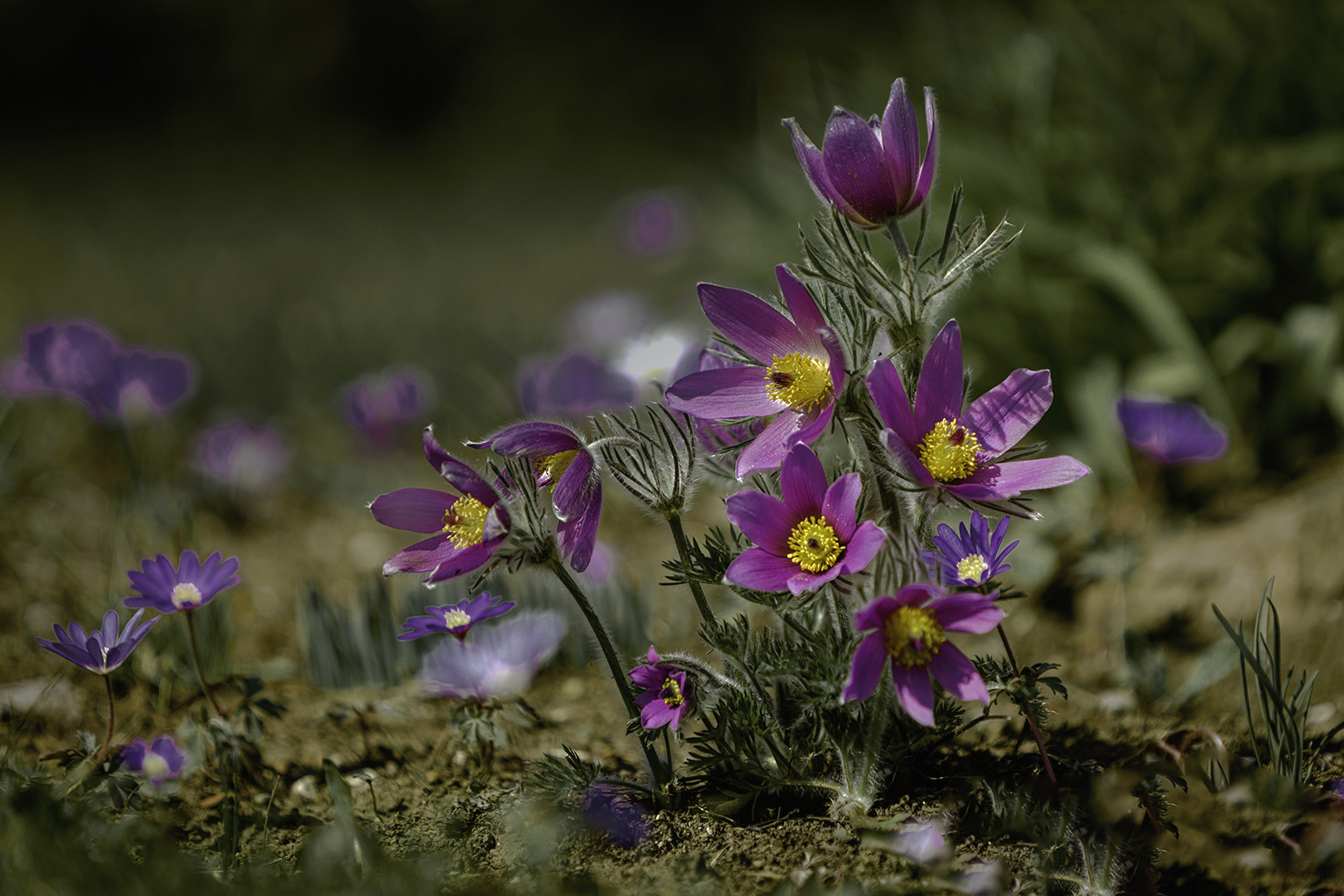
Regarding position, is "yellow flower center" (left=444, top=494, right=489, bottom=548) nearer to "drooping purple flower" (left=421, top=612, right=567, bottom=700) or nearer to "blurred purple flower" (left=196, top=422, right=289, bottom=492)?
"drooping purple flower" (left=421, top=612, right=567, bottom=700)

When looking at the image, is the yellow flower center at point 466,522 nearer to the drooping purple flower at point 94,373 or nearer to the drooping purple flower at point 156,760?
the drooping purple flower at point 156,760

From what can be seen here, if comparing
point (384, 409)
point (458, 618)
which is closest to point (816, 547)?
point (458, 618)

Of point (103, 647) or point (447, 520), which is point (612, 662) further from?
Answer: point (103, 647)

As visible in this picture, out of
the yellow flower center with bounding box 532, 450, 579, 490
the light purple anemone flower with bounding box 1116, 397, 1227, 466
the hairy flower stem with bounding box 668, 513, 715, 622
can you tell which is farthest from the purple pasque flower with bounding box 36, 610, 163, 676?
the light purple anemone flower with bounding box 1116, 397, 1227, 466

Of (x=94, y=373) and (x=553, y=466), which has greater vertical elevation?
(x=94, y=373)

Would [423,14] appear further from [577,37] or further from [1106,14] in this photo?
[1106,14]

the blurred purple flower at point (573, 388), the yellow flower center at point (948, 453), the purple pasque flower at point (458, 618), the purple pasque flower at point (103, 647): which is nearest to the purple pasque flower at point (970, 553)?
the yellow flower center at point (948, 453)

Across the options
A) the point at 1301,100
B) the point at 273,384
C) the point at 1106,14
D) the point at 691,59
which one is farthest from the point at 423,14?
the point at 1301,100

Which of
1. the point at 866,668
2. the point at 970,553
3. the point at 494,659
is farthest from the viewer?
the point at 494,659
